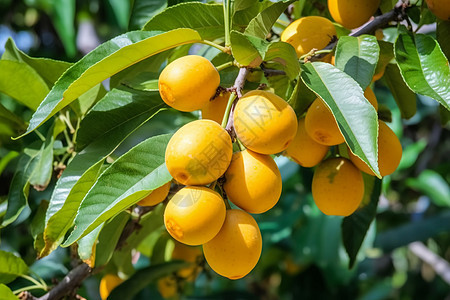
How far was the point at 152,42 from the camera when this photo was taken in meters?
0.75

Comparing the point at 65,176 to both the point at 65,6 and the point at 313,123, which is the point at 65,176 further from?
the point at 65,6

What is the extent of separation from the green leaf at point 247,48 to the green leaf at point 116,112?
0.20m

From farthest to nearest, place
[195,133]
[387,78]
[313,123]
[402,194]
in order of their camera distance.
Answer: [402,194] < [387,78] < [313,123] < [195,133]

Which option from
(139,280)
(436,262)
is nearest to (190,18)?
(139,280)

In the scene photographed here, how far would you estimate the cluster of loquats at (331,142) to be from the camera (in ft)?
2.64

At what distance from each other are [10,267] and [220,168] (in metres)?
0.65

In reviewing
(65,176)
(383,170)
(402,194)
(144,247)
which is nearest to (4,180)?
(144,247)

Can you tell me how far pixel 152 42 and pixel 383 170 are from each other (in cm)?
43

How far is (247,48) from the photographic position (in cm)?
74

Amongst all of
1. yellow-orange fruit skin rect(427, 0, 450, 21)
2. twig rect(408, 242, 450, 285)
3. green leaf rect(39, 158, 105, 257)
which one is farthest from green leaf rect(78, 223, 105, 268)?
twig rect(408, 242, 450, 285)

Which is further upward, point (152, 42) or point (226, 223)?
point (152, 42)

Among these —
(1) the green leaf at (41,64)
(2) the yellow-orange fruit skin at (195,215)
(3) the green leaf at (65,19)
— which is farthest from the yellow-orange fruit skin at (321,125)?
(3) the green leaf at (65,19)

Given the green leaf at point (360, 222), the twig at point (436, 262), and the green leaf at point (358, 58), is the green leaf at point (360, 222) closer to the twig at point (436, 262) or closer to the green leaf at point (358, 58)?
the green leaf at point (358, 58)

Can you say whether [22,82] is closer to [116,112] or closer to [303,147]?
[116,112]
